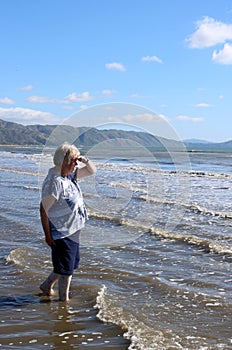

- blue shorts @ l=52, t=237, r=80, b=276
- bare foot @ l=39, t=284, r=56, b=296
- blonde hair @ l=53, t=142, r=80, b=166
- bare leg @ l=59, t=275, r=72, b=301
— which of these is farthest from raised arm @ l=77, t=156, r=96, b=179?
bare foot @ l=39, t=284, r=56, b=296

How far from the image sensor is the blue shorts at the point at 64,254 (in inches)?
241

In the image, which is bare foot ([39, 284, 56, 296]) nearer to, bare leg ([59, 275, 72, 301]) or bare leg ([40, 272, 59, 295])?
bare leg ([40, 272, 59, 295])

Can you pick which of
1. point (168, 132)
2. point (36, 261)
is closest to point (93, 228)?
point (36, 261)

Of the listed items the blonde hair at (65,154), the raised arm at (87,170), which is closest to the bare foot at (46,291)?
the raised arm at (87,170)

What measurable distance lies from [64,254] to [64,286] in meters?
0.52

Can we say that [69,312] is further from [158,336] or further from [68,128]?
[68,128]

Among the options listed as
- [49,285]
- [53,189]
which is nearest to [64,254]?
[49,285]

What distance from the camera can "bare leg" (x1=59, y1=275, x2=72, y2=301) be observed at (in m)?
6.32

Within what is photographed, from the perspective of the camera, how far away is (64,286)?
6.37 meters

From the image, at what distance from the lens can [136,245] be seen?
10.2 m

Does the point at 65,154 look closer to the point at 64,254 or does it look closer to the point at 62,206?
the point at 62,206

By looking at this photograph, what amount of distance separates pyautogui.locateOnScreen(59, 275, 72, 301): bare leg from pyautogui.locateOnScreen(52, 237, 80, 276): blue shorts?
0.11 metres

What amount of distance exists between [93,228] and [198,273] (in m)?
4.78

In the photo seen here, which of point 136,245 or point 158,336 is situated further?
point 136,245
